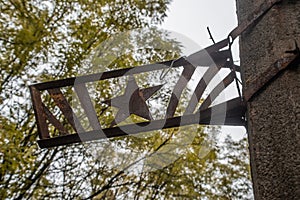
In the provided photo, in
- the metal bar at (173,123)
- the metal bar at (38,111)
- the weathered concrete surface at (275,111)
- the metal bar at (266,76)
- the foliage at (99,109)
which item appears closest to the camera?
the weathered concrete surface at (275,111)

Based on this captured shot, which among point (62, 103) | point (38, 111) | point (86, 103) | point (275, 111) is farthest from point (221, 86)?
point (38, 111)

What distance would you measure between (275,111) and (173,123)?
515 mm

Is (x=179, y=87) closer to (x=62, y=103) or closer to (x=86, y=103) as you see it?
(x=86, y=103)

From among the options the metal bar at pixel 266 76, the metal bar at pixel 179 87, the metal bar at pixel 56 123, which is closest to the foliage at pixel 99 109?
the metal bar at pixel 56 123

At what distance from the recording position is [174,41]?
4.55 m

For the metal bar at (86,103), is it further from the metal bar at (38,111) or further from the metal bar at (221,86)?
the metal bar at (221,86)

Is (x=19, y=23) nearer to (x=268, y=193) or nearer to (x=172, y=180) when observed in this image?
(x=172, y=180)

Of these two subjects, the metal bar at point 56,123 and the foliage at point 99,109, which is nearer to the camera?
the metal bar at point 56,123

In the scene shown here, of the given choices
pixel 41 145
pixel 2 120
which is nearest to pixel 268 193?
pixel 41 145

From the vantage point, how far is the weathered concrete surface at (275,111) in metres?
1.32

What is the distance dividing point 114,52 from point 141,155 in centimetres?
130

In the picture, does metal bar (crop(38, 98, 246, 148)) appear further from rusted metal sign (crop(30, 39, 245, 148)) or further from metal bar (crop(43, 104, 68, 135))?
metal bar (crop(43, 104, 68, 135))

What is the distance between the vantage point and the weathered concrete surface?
1.32 m

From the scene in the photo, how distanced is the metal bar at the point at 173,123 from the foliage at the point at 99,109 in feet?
4.23
